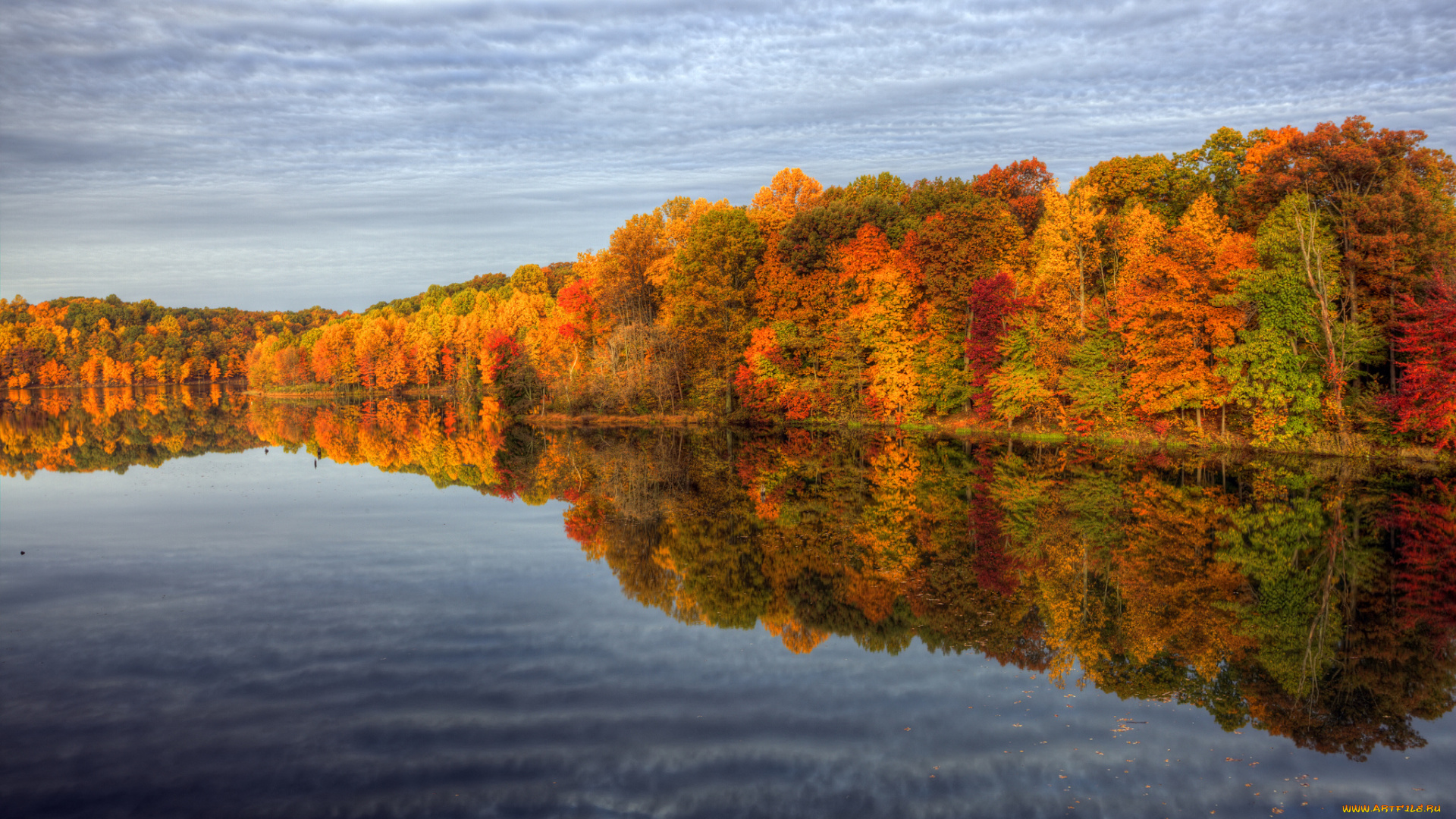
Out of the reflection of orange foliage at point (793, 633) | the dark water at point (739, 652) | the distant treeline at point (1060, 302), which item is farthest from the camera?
the distant treeline at point (1060, 302)

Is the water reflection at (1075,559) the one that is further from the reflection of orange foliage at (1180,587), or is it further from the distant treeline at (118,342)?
the distant treeline at (118,342)

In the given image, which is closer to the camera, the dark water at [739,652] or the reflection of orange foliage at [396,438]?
the dark water at [739,652]

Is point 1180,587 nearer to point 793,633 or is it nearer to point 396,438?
point 793,633

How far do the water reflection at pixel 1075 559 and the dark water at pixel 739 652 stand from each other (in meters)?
0.09

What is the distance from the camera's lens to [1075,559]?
16766 millimetres

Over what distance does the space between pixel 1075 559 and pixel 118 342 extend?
176 m

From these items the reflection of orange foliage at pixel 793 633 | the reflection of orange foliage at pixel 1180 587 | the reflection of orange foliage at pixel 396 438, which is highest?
the reflection of orange foliage at pixel 396 438

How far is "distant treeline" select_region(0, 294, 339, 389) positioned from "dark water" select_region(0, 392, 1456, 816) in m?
131

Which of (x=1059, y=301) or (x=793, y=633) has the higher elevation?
(x=1059, y=301)

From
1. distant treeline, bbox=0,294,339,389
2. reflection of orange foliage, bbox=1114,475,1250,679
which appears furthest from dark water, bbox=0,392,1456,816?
distant treeline, bbox=0,294,339,389

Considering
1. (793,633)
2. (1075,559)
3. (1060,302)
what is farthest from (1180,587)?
(1060,302)

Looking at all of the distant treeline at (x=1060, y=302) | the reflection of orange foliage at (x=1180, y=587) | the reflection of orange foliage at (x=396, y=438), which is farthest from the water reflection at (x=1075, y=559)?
the distant treeline at (x=1060, y=302)

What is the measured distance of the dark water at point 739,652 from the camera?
8156 mm

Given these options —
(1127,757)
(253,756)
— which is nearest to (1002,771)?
(1127,757)
